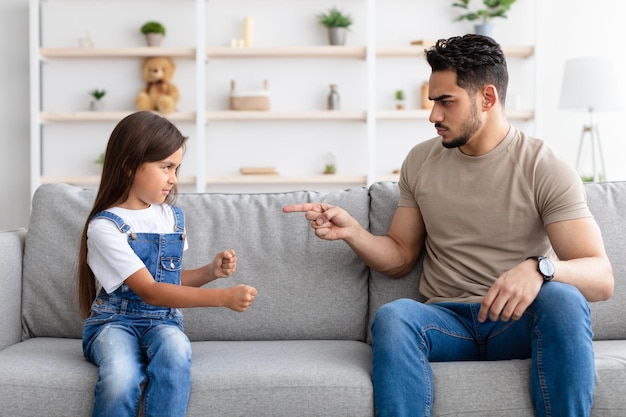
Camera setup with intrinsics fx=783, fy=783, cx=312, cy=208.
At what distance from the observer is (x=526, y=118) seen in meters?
5.08

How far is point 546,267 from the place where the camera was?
5.77 ft

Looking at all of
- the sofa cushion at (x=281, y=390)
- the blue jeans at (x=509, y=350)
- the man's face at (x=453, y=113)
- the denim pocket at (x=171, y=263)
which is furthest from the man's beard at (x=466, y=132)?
the denim pocket at (x=171, y=263)

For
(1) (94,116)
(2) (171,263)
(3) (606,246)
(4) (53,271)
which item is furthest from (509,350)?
(1) (94,116)

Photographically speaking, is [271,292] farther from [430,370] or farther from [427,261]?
[430,370]

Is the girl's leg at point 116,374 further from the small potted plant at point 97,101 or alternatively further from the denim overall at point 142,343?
the small potted plant at point 97,101

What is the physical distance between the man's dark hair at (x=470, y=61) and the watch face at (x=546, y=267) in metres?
0.54

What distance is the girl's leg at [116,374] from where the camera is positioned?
1.62m

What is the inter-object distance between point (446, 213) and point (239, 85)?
3485 millimetres

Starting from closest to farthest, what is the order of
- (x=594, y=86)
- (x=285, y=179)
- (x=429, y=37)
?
(x=594, y=86) → (x=285, y=179) → (x=429, y=37)

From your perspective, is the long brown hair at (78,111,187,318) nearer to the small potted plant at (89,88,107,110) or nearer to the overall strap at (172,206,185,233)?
the overall strap at (172,206,185,233)

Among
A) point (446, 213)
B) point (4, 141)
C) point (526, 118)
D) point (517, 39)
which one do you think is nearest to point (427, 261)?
point (446, 213)

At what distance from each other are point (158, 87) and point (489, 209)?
3.60 metres

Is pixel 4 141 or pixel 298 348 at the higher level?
pixel 4 141

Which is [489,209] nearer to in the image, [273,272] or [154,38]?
[273,272]
